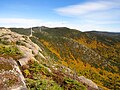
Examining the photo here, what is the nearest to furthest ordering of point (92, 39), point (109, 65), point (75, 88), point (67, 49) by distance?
point (75, 88)
point (67, 49)
point (109, 65)
point (92, 39)

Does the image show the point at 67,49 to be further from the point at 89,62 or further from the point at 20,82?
the point at 20,82

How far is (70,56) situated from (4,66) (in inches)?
3776

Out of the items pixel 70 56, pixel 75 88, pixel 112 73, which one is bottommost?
pixel 112 73

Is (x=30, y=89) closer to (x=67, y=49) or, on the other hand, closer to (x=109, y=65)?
(x=67, y=49)

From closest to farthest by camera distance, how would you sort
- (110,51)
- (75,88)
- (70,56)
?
(75,88), (70,56), (110,51)

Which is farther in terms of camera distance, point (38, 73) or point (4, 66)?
point (38, 73)

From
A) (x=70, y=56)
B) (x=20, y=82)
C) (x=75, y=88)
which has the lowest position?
(x=70, y=56)

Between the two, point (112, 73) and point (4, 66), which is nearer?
point (4, 66)

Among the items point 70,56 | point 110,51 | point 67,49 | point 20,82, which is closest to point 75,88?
point 20,82

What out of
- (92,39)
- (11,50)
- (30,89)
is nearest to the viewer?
(30,89)

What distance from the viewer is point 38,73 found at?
17219 mm

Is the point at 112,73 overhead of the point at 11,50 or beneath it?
beneath

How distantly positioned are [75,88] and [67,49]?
100 m

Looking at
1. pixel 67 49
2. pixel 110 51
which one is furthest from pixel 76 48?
pixel 110 51
